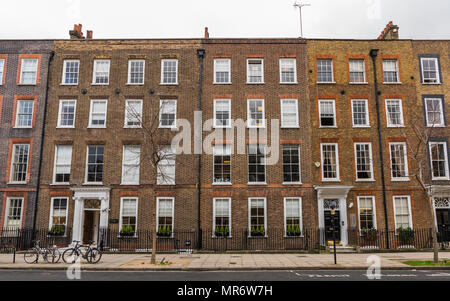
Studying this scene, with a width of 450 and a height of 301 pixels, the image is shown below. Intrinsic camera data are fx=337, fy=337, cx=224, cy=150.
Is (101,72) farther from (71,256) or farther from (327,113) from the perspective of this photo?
(327,113)

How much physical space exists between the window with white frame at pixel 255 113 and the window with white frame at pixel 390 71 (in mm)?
9094

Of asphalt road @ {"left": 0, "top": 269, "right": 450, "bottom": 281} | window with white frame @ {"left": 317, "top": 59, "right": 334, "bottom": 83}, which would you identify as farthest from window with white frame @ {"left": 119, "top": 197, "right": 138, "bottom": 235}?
window with white frame @ {"left": 317, "top": 59, "right": 334, "bottom": 83}

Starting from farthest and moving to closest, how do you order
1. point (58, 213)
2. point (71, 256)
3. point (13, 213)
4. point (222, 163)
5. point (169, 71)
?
point (169, 71), point (222, 163), point (13, 213), point (58, 213), point (71, 256)

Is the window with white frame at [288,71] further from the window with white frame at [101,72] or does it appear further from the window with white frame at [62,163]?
the window with white frame at [62,163]

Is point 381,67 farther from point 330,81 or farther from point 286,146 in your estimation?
point 286,146

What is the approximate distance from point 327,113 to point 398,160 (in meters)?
5.69

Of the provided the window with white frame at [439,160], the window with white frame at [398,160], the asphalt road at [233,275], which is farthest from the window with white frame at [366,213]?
the asphalt road at [233,275]

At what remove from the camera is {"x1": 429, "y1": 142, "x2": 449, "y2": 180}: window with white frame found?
2283 cm

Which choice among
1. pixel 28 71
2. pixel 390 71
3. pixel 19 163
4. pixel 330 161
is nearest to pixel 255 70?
pixel 330 161

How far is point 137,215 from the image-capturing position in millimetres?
21812

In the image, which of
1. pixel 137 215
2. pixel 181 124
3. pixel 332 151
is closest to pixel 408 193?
pixel 332 151

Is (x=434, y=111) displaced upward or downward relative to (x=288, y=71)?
downward

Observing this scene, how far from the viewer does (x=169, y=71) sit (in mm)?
23750

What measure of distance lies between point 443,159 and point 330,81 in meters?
9.27
